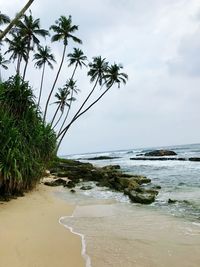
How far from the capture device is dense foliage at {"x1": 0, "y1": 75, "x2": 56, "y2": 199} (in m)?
10.7

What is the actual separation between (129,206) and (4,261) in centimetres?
648

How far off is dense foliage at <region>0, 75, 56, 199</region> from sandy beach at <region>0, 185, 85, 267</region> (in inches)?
46.3

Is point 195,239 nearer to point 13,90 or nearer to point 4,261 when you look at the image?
point 4,261

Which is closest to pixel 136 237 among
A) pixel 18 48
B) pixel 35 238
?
pixel 35 238

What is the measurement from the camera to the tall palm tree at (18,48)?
110 ft

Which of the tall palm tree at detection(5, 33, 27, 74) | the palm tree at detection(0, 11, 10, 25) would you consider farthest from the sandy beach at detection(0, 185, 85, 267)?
the tall palm tree at detection(5, 33, 27, 74)

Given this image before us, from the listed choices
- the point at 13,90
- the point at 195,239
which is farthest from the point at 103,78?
the point at 195,239

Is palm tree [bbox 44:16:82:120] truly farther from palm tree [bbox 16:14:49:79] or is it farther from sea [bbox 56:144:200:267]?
sea [bbox 56:144:200:267]

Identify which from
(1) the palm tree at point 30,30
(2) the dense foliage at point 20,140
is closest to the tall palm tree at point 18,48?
(1) the palm tree at point 30,30

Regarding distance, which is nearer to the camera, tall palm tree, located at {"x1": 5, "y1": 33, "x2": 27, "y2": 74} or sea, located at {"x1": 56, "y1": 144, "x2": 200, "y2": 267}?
sea, located at {"x1": 56, "y1": 144, "x2": 200, "y2": 267}

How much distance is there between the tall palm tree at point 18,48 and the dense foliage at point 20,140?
21.5 m

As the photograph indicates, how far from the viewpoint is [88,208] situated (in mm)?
10812

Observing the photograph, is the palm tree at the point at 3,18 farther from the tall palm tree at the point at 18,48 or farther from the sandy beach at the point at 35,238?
the sandy beach at the point at 35,238

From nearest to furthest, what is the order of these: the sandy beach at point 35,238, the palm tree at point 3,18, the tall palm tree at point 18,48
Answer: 1. the sandy beach at point 35,238
2. the palm tree at point 3,18
3. the tall palm tree at point 18,48
